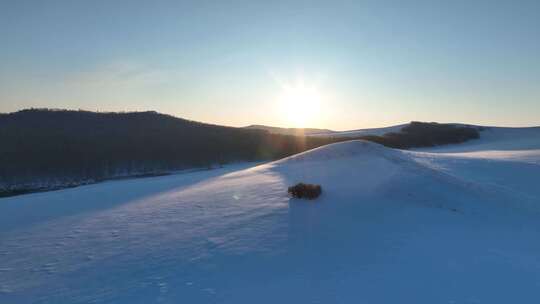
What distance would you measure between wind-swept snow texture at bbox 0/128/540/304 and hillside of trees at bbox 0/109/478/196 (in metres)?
17.7

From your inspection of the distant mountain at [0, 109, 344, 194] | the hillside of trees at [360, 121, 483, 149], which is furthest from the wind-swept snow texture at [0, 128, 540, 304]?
the hillside of trees at [360, 121, 483, 149]

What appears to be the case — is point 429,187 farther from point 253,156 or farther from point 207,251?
point 253,156

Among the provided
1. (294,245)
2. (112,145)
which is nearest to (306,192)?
(294,245)

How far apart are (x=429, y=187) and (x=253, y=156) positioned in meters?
29.0

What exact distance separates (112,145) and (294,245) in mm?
31471

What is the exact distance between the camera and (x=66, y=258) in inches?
284

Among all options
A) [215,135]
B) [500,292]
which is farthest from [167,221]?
[215,135]

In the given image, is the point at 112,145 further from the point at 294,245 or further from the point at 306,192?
the point at 294,245

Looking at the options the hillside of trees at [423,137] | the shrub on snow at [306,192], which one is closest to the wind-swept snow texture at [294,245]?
the shrub on snow at [306,192]

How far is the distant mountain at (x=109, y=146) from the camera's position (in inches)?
1154

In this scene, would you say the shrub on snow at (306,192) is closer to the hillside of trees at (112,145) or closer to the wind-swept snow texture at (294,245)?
the wind-swept snow texture at (294,245)

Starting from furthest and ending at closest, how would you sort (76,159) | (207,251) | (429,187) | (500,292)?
1. (76,159)
2. (429,187)
3. (207,251)
4. (500,292)

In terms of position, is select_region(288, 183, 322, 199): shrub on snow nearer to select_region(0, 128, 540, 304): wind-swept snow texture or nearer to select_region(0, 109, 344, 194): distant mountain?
select_region(0, 128, 540, 304): wind-swept snow texture

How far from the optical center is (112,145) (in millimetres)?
34781
